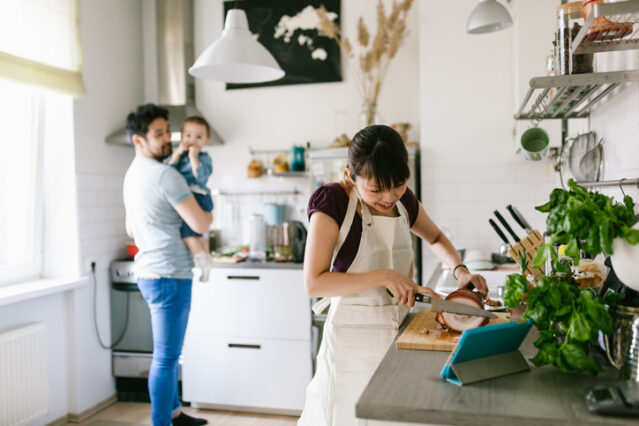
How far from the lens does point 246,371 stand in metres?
3.46

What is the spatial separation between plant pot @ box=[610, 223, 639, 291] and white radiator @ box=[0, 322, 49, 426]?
9.39 feet

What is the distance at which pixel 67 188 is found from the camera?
11.1 ft

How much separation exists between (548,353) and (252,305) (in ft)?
8.23

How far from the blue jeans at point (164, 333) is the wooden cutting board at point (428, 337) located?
1609 millimetres

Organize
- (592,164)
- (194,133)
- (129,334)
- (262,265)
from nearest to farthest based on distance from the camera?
(592,164), (194,133), (262,265), (129,334)

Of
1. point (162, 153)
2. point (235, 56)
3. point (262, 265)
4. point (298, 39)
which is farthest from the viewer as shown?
point (298, 39)

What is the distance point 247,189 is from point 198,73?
1.76 meters

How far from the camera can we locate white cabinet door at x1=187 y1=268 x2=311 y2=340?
11.2 ft

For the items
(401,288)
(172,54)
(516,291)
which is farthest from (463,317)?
(172,54)

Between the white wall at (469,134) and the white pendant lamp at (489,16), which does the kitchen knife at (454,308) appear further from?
the white wall at (469,134)

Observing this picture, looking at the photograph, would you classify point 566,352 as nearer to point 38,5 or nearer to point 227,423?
point 227,423

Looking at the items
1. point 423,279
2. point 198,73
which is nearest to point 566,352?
point 198,73

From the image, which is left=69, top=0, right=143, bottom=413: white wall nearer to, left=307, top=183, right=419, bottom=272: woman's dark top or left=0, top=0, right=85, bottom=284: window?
left=0, top=0, right=85, bottom=284: window

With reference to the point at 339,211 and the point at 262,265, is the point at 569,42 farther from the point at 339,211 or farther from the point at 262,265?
the point at 262,265
